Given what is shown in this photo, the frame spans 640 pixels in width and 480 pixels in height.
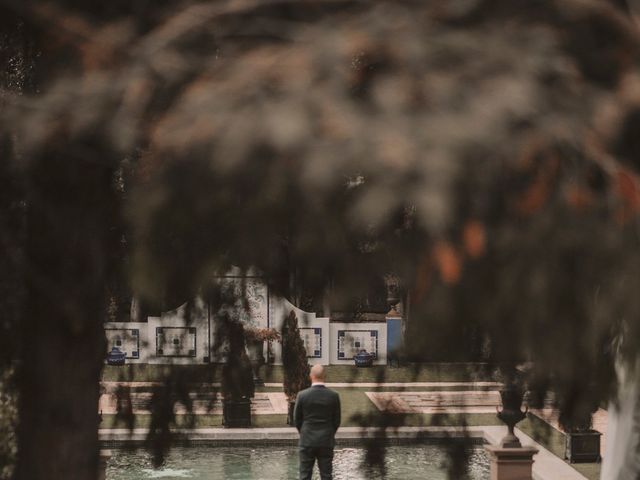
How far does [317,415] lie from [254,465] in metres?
5.55

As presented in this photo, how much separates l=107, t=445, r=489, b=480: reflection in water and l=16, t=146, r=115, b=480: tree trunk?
8891 mm

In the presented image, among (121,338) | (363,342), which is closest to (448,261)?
(121,338)

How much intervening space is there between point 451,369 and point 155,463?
154cm

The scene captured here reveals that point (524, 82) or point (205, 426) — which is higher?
point (524, 82)

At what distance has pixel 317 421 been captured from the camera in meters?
9.30

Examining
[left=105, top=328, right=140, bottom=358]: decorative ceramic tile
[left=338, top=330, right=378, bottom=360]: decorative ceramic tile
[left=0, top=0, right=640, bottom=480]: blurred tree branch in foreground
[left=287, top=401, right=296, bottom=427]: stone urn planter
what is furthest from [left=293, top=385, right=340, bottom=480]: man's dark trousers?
[left=338, top=330, right=378, bottom=360]: decorative ceramic tile

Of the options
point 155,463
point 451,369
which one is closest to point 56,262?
point 155,463

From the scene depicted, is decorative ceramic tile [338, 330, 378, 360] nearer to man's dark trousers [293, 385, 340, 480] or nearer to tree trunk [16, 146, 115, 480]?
man's dark trousers [293, 385, 340, 480]

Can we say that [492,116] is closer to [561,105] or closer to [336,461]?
[561,105]

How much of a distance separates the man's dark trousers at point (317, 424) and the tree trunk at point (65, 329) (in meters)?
4.99

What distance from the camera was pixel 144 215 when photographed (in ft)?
7.62

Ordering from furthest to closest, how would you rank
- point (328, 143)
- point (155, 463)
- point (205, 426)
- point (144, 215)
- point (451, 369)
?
point (205, 426) → point (155, 463) → point (451, 369) → point (144, 215) → point (328, 143)

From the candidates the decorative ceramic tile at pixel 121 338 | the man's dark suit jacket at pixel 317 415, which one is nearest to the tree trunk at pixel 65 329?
the decorative ceramic tile at pixel 121 338

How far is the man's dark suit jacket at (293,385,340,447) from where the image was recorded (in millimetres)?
9060
